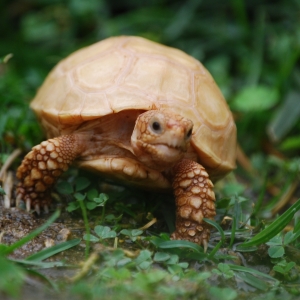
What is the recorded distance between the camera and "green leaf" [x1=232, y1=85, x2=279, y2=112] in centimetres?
412

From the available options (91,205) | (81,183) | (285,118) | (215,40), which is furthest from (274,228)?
(215,40)

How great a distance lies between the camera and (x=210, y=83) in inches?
111

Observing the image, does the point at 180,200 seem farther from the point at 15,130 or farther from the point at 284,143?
the point at 284,143

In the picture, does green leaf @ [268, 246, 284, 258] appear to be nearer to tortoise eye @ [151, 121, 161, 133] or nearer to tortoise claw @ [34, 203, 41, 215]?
tortoise eye @ [151, 121, 161, 133]

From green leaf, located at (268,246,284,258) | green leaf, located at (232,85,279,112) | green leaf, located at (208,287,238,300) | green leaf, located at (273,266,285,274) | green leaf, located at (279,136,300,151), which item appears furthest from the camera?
green leaf, located at (232,85,279,112)

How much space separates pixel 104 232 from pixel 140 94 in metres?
0.75

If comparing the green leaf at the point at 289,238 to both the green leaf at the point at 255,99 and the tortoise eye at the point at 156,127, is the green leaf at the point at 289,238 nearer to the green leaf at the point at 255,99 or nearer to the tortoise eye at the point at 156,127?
the tortoise eye at the point at 156,127

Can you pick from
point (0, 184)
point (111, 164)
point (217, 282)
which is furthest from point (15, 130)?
point (217, 282)

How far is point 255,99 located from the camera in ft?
13.7

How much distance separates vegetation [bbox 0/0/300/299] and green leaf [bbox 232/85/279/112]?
1cm

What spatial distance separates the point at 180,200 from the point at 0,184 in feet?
3.24

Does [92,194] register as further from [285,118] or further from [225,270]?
[285,118]

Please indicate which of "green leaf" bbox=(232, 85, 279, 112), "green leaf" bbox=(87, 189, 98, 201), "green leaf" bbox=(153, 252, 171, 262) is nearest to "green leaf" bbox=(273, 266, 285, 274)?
"green leaf" bbox=(153, 252, 171, 262)

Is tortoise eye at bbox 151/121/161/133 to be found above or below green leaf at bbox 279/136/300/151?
above
